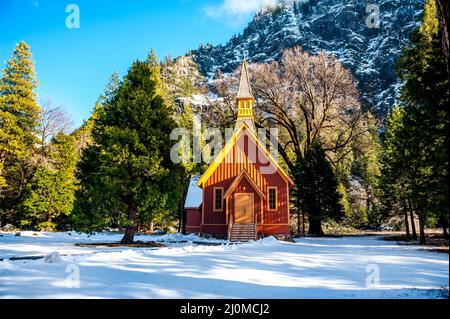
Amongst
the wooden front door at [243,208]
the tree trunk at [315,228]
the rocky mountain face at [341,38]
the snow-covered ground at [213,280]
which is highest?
the rocky mountain face at [341,38]

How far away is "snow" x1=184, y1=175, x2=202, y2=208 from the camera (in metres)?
28.7

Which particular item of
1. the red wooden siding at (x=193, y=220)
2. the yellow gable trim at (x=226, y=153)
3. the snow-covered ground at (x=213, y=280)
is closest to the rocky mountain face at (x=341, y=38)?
the yellow gable trim at (x=226, y=153)

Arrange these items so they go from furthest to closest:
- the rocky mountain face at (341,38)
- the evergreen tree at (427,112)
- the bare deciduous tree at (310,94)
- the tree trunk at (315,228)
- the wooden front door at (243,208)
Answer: the rocky mountain face at (341,38) < the tree trunk at (315,228) < the bare deciduous tree at (310,94) < the wooden front door at (243,208) < the evergreen tree at (427,112)

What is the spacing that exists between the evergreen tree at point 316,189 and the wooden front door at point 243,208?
9.52 metres

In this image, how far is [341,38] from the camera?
5089 inches

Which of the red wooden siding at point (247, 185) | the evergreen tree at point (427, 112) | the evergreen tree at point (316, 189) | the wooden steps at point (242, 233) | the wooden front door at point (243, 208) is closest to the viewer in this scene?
the evergreen tree at point (427, 112)

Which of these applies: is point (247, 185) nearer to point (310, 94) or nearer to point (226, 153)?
point (226, 153)

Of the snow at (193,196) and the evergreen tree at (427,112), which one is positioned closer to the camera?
the evergreen tree at (427,112)

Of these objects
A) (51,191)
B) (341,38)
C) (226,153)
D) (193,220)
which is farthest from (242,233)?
(341,38)

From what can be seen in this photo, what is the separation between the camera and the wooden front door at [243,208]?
916 inches

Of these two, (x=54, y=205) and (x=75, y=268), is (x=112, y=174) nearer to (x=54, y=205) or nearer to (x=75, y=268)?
(x=75, y=268)

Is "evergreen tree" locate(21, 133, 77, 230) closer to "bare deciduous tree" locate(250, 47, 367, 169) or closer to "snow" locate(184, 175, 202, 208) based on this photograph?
"snow" locate(184, 175, 202, 208)

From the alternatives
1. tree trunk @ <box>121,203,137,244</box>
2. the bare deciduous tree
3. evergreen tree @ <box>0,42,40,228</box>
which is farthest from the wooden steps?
evergreen tree @ <box>0,42,40,228</box>

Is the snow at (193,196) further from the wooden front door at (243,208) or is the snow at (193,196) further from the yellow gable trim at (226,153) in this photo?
the wooden front door at (243,208)
